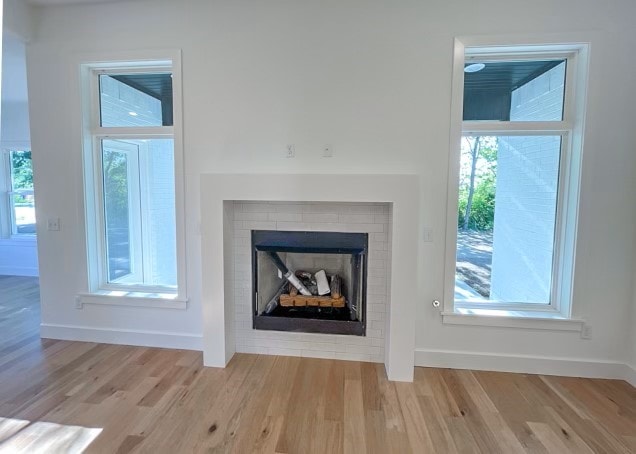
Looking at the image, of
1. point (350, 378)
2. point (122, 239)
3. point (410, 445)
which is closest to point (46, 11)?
Result: point (122, 239)

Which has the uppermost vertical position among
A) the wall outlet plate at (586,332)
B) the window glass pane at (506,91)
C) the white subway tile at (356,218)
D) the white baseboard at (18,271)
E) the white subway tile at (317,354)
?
the window glass pane at (506,91)

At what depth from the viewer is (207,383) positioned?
2.29 metres

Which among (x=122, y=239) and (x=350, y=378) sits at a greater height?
(x=122, y=239)

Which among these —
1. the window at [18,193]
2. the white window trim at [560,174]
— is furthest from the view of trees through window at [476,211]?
the window at [18,193]

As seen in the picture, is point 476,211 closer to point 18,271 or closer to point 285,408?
point 285,408

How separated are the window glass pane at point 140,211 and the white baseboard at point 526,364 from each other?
2292 millimetres

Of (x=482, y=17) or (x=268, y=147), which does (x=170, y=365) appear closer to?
(x=268, y=147)

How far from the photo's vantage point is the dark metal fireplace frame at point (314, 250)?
2.52m

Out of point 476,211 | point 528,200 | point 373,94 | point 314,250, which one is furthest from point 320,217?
point 528,200

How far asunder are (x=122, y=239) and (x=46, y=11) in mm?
1933

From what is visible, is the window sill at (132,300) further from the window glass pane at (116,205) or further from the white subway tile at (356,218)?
the white subway tile at (356,218)

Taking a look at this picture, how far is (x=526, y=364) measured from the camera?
8.05 feet

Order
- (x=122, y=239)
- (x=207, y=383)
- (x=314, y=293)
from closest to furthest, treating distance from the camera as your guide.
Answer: (x=207, y=383) < (x=314, y=293) < (x=122, y=239)

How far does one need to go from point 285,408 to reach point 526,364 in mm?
1814
